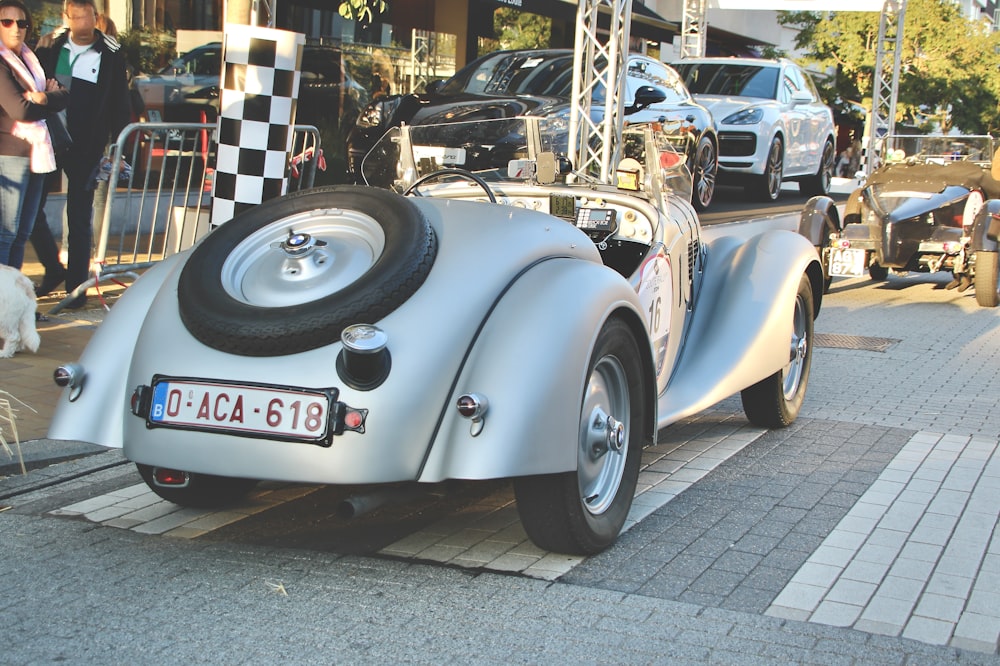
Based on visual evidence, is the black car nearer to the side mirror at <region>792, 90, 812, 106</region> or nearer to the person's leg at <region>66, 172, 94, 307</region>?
the side mirror at <region>792, 90, 812, 106</region>

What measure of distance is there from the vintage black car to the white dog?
6927mm

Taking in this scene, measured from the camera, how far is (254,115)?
6.46 meters

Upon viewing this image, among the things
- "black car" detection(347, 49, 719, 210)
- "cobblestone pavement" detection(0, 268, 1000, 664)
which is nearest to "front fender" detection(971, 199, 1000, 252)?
"black car" detection(347, 49, 719, 210)

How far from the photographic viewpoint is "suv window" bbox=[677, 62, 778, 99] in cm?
1739

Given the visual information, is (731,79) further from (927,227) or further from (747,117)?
(927,227)

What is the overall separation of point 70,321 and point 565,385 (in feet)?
15.5

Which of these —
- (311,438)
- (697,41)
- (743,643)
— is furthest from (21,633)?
(697,41)

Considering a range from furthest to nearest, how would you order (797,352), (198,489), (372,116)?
(372,116) < (797,352) < (198,489)

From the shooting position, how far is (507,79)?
1341 centimetres

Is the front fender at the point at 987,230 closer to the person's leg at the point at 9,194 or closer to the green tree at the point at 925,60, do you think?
the person's leg at the point at 9,194

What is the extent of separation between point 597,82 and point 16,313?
237 inches

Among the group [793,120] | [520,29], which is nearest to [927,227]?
[793,120]

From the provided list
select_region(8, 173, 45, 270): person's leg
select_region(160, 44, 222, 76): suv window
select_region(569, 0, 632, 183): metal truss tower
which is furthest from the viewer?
select_region(160, 44, 222, 76): suv window

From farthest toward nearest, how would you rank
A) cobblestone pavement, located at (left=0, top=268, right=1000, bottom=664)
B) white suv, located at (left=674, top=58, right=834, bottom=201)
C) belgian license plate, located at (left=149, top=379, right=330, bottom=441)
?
white suv, located at (left=674, top=58, right=834, bottom=201), belgian license plate, located at (left=149, top=379, right=330, bottom=441), cobblestone pavement, located at (left=0, top=268, right=1000, bottom=664)
